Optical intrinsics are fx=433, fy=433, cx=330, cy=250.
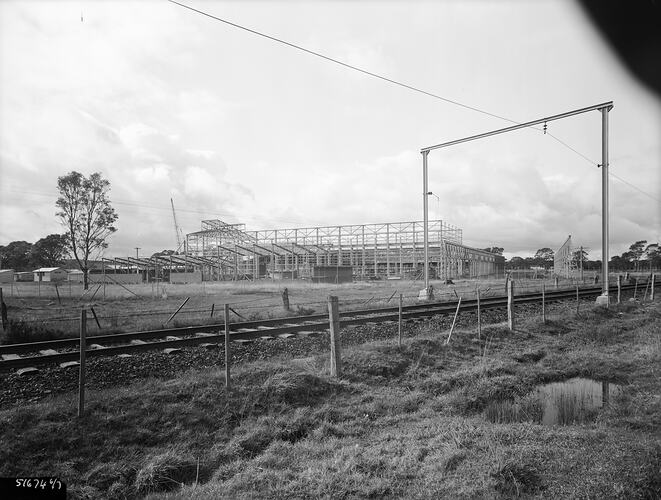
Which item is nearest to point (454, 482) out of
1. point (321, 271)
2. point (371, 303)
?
point (371, 303)

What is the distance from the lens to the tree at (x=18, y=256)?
7222cm

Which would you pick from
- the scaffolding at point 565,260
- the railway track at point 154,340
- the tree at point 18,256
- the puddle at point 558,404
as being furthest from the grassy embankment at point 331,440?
the tree at point 18,256

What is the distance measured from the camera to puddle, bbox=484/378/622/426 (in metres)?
7.12

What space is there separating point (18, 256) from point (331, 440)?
85.8 metres

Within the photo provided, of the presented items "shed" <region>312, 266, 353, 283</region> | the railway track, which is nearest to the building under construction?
"shed" <region>312, 266, 353, 283</region>

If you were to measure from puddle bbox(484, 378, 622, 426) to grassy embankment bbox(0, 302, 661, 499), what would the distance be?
29 cm

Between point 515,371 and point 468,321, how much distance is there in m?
6.35

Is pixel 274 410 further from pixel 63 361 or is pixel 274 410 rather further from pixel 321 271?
pixel 321 271

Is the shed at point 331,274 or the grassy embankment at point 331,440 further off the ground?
the shed at point 331,274

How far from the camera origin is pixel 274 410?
6.77 m

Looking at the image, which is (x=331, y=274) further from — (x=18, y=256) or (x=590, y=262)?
(x=590, y=262)

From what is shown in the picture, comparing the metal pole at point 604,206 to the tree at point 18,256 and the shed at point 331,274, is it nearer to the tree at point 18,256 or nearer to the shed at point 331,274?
the shed at point 331,274

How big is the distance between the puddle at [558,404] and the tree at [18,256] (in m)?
83.7

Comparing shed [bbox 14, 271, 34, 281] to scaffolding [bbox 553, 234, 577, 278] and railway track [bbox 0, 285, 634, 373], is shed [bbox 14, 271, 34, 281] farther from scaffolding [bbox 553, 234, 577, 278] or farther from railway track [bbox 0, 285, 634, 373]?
scaffolding [bbox 553, 234, 577, 278]
